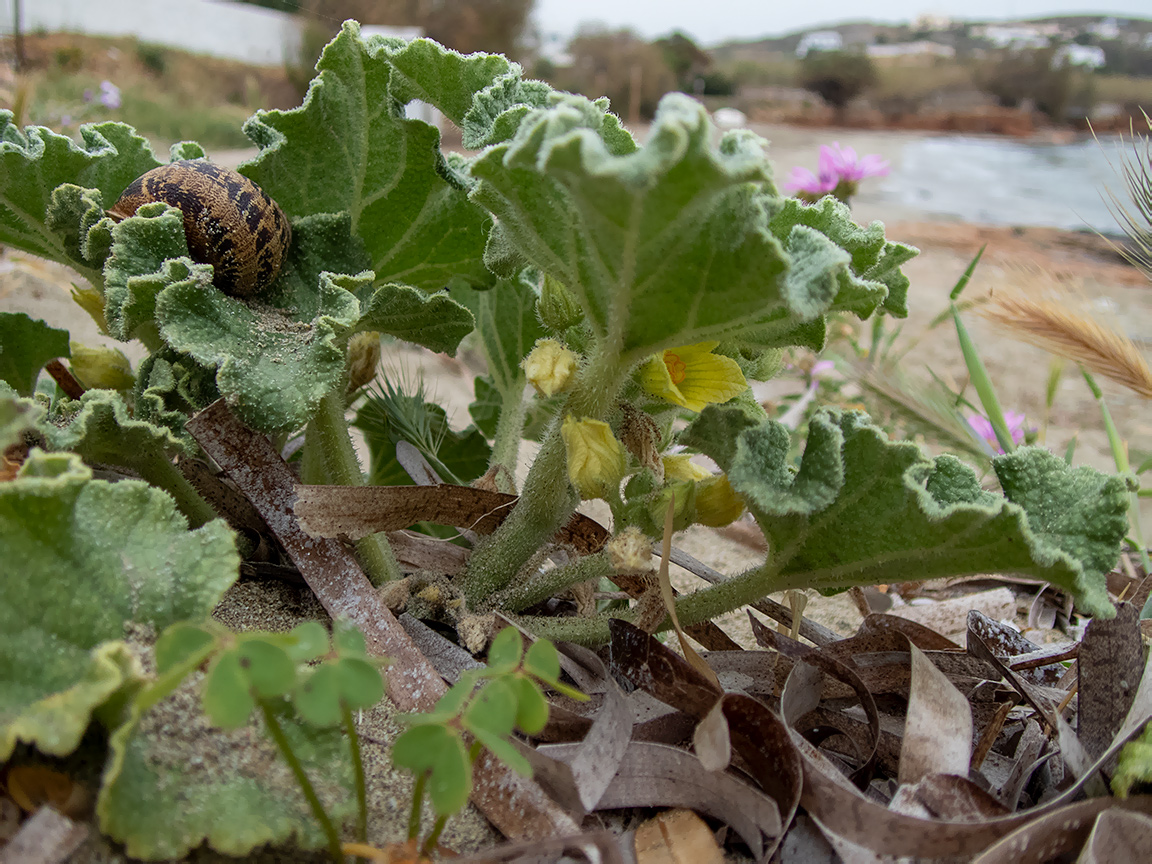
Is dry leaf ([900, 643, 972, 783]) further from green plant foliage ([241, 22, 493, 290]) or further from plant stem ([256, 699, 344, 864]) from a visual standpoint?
green plant foliage ([241, 22, 493, 290])

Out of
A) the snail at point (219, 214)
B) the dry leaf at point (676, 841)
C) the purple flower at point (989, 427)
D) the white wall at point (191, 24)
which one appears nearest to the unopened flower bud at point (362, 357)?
the snail at point (219, 214)

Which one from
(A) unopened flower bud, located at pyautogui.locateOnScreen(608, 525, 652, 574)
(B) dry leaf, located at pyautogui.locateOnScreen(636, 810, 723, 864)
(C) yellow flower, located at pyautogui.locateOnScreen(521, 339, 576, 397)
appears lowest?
(B) dry leaf, located at pyautogui.locateOnScreen(636, 810, 723, 864)

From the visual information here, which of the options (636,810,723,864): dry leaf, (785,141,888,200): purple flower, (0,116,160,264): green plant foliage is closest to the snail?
(0,116,160,264): green plant foliage

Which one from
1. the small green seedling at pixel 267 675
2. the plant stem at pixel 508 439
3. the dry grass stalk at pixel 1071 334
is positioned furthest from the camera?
the dry grass stalk at pixel 1071 334

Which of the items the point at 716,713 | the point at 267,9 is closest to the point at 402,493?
the point at 716,713

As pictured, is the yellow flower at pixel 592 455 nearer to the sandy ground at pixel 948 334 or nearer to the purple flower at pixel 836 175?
the sandy ground at pixel 948 334

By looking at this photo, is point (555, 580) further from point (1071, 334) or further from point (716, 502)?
point (1071, 334)

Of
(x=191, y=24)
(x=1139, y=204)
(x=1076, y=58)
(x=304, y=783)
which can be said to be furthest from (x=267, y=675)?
(x=1076, y=58)
